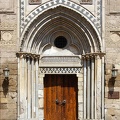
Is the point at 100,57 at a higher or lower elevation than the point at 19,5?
lower

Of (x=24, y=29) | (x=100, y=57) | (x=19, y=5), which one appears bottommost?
(x=100, y=57)

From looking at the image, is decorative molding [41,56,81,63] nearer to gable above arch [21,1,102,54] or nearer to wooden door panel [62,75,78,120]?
gable above arch [21,1,102,54]

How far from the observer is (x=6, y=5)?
10.8 meters

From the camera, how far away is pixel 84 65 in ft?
36.7

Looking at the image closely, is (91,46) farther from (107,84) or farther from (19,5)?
(19,5)

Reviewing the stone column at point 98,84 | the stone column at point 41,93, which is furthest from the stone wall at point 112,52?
the stone column at point 41,93

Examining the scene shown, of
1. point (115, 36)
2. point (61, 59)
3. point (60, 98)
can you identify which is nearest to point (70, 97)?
point (60, 98)

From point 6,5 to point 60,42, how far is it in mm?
2124

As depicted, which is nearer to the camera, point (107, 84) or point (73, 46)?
point (107, 84)

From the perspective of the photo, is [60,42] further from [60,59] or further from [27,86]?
[27,86]

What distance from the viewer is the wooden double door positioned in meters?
11.4

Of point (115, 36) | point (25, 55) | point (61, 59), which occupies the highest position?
point (115, 36)

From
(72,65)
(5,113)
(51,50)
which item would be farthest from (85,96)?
(5,113)

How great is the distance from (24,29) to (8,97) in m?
2.15
